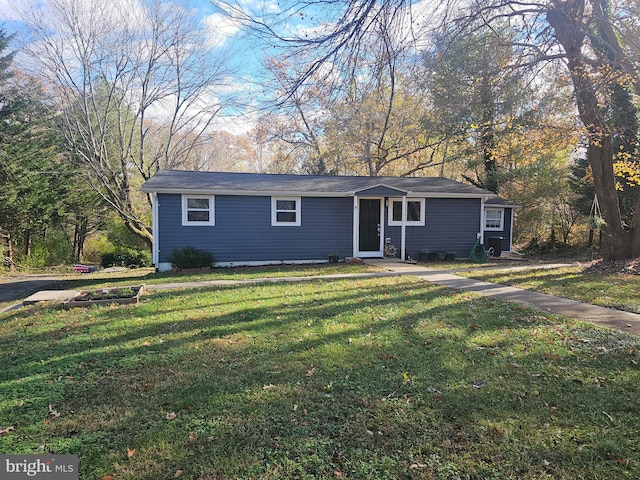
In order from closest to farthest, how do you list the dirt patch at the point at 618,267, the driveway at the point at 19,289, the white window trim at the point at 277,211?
the driveway at the point at 19,289, the dirt patch at the point at 618,267, the white window trim at the point at 277,211

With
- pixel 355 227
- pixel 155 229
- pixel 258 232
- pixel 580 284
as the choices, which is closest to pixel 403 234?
pixel 355 227

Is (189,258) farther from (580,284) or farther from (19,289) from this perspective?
(580,284)

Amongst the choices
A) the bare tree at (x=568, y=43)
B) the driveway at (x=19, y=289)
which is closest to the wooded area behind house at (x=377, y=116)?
the bare tree at (x=568, y=43)

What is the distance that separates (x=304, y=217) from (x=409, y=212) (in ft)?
13.3

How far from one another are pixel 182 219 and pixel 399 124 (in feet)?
48.4

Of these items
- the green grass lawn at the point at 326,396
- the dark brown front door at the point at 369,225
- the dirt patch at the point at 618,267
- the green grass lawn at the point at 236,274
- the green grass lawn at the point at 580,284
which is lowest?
the green grass lawn at the point at 326,396

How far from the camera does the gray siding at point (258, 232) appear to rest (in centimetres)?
1195

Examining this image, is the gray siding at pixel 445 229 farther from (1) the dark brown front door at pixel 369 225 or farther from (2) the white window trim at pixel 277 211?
(2) the white window trim at pixel 277 211

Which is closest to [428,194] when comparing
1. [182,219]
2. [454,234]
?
[454,234]

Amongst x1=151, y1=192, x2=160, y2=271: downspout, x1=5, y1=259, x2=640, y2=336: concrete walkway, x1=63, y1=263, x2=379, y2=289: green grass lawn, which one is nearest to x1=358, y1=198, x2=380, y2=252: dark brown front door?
x1=5, y1=259, x2=640, y2=336: concrete walkway

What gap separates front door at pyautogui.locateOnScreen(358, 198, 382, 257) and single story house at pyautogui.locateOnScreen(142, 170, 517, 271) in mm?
37

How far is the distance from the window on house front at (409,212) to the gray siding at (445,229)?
19 centimetres

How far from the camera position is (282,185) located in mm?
13320

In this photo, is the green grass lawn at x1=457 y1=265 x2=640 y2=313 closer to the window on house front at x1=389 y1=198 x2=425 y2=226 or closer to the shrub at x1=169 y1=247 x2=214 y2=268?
the window on house front at x1=389 y1=198 x2=425 y2=226
